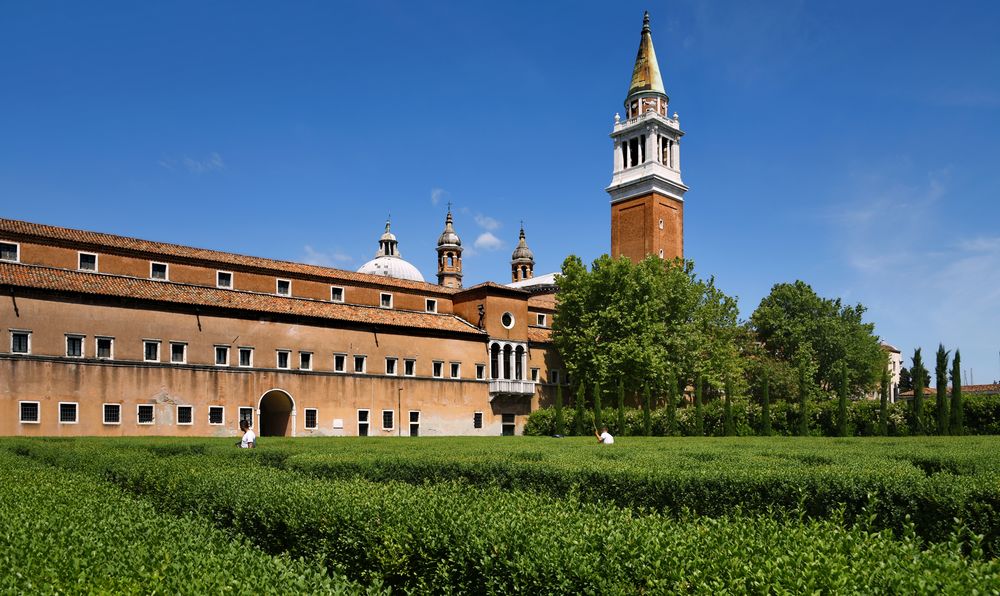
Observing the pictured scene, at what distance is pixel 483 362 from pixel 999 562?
150 ft

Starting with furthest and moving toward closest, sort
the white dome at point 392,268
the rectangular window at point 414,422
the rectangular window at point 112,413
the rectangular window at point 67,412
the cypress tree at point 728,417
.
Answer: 1. the white dome at point 392,268
2. the rectangular window at point 414,422
3. the cypress tree at point 728,417
4. the rectangular window at point 112,413
5. the rectangular window at point 67,412

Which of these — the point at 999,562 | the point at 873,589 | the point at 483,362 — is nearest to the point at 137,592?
the point at 873,589

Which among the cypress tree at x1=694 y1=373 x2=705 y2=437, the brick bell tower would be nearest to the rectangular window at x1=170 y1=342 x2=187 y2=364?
the cypress tree at x1=694 y1=373 x2=705 y2=437

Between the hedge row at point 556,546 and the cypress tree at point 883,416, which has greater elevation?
the hedge row at point 556,546

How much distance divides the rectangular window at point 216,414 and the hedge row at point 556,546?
3037cm

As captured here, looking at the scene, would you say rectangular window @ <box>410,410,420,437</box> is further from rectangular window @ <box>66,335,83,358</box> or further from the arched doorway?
rectangular window @ <box>66,335,83,358</box>

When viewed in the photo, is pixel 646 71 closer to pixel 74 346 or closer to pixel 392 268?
pixel 392 268

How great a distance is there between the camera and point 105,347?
118 feet

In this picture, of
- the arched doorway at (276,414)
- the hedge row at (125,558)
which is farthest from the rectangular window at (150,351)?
the hedge row at (125,558)

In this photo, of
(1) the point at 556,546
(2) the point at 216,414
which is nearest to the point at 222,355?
(2) the point at 216,414

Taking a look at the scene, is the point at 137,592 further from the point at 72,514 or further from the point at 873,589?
the point at 873,589

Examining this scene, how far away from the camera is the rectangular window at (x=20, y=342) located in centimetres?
3334

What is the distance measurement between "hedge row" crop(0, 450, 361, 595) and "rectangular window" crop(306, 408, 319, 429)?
3416 centimetres

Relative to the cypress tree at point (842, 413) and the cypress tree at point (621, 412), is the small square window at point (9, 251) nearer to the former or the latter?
the cypress tree at point (621, 412)
